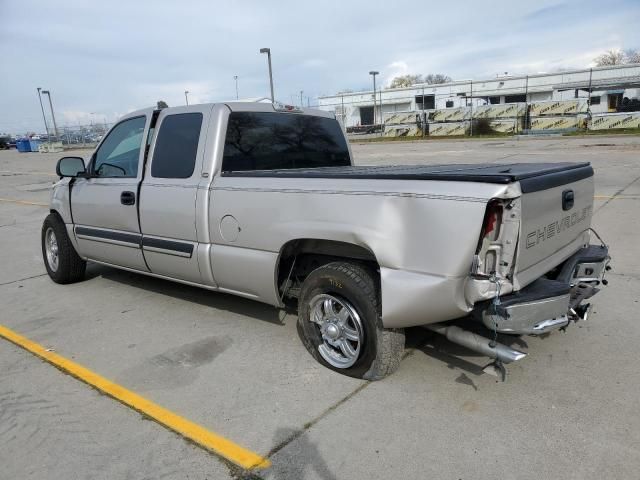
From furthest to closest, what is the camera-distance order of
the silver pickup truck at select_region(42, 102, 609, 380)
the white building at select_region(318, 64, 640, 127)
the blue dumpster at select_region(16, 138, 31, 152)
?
the blue dumpster at select_region(16, 138, 31, 152) → the white building at select_region(318, 64, 640, 127) → the silver pickup truck at select_region(42, 102, 609, 380)

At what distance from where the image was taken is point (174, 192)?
425 cm

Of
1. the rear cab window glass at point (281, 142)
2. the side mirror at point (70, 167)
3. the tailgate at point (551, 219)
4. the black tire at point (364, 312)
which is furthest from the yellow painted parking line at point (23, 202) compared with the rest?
the tailgate at point (551, 219)

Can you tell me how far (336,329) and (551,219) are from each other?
1.55 m

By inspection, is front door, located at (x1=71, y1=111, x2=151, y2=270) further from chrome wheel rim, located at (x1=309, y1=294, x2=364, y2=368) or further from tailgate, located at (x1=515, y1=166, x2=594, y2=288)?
tailgate, located at (x1=515, y1=166, x2=594, y2=288)

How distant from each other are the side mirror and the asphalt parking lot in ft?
4.70

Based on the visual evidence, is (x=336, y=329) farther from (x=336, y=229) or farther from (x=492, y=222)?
(x=492, y=222)

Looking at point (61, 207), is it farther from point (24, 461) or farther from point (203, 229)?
point (24, 461)

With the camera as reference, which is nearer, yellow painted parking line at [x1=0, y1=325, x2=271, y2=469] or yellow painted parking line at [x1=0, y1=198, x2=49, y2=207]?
yellow painted parking line at [x1=0, y1=325, x2=271, y2=469]

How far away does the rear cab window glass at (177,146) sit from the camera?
4.22 meters

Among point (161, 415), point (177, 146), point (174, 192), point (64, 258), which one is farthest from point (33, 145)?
point (161, 415)

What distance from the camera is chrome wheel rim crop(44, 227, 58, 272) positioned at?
6098 mm

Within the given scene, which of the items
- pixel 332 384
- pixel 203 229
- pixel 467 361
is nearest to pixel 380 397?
pixel 332 384

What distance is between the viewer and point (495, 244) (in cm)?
279

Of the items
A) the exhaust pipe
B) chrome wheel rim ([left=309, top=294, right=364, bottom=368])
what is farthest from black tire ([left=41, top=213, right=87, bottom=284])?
the exhaust pipe
